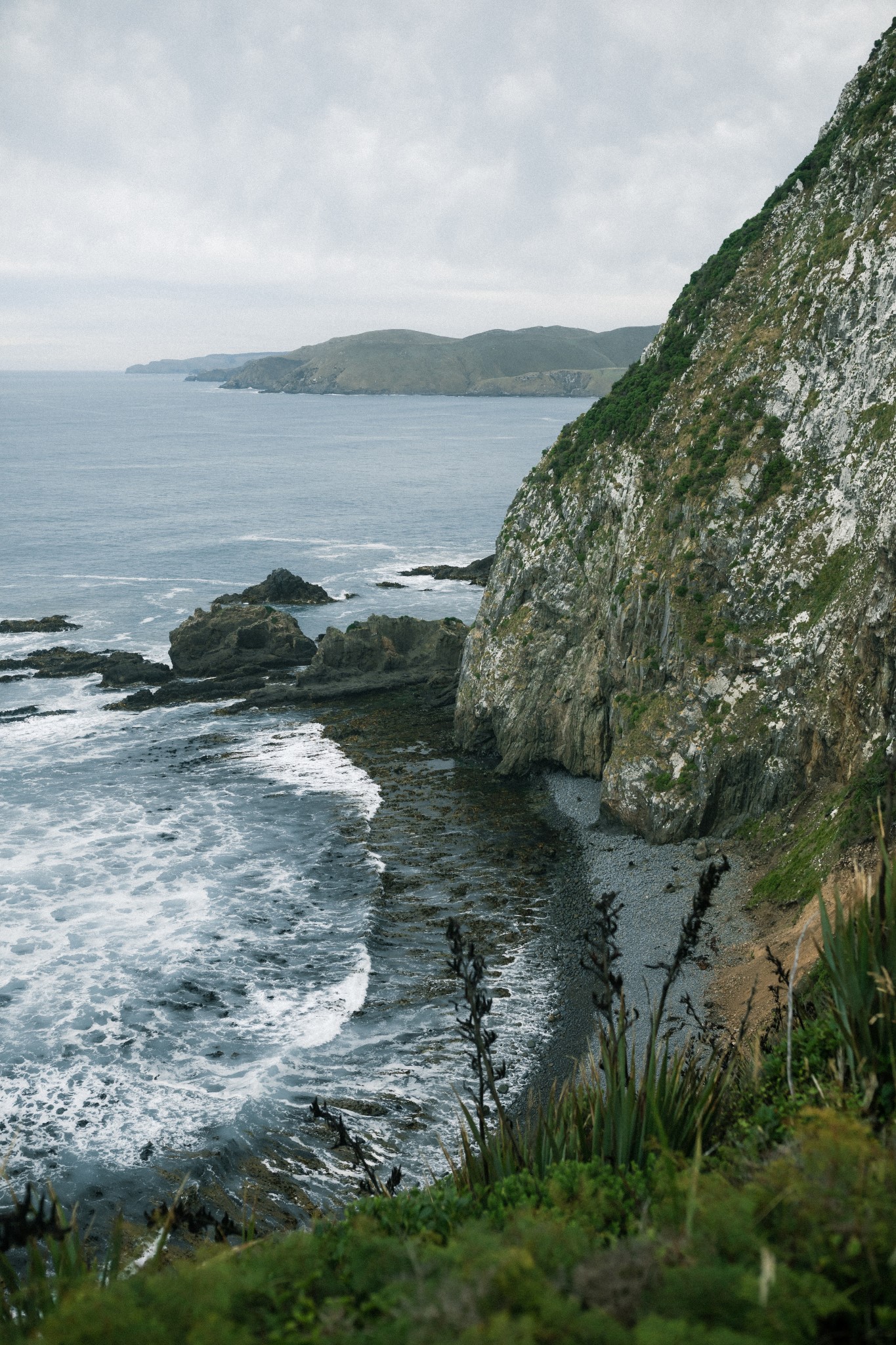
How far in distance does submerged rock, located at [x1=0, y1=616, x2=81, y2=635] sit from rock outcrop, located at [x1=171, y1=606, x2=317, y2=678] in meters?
9.23

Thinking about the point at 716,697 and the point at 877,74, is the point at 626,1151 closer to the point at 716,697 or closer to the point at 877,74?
the point at 716,697

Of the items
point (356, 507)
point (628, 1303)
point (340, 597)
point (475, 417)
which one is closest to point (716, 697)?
point (628, 1303)

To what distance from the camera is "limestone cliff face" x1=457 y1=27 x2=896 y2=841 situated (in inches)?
905

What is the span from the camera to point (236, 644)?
44.3 meters

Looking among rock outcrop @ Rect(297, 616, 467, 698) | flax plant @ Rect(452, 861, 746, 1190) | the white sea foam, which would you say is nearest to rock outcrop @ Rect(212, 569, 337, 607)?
rock outcrop @ Rect(297, 616, 467, 698)

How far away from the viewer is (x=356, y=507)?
286 feet

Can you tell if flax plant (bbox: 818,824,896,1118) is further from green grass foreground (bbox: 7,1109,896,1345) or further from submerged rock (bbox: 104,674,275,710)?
submerged rock (bbox: 104,674,275,710)

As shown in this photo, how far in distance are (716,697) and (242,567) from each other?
4475cm

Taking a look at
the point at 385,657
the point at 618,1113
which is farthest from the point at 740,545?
the point at 618,1113

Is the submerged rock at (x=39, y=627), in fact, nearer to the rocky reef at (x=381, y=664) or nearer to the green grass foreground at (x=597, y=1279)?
the rocky reef at (x=381, y=664)

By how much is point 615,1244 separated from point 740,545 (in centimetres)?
2290

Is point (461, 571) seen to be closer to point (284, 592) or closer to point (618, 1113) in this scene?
point (284, 592)

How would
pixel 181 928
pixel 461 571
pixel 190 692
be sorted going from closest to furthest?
pixel 181 928 → pixel 190 692 → pixel 461 571

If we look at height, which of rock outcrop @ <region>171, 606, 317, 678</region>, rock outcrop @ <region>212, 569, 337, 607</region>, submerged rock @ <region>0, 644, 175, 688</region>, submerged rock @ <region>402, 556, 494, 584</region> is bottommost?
submerged rock @ <region>0, 644, 175, 688</region>
